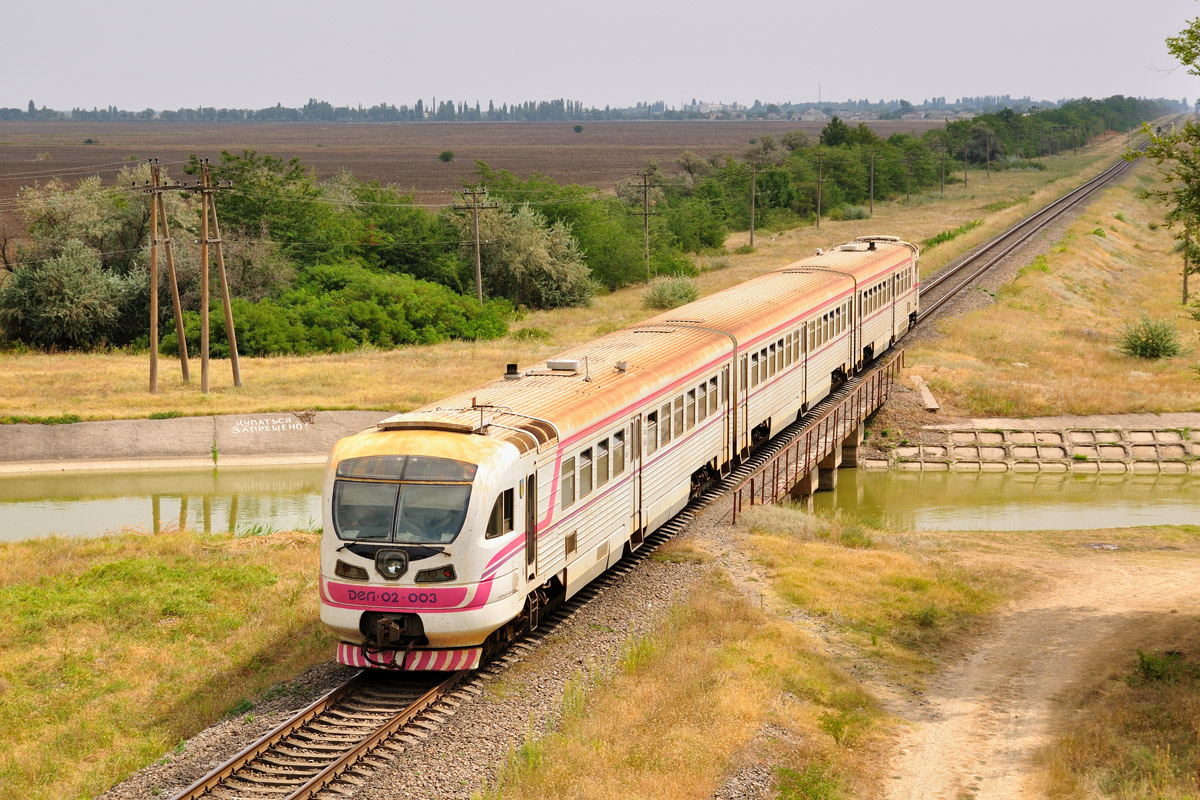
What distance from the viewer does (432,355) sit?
4934cm

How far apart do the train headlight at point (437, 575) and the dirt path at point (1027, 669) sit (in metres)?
5.21

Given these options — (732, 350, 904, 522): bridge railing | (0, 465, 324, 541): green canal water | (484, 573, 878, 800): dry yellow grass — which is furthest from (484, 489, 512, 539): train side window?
(0, 465, 324, 541): green canal water

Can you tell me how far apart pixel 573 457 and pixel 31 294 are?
1805 inches

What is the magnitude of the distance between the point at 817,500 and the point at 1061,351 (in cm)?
1824

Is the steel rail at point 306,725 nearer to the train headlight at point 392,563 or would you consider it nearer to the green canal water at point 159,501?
the train headlight at point 392,563

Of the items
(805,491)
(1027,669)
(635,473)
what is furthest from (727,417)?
(1027,669)

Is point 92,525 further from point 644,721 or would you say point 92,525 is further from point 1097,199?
point 1097,199

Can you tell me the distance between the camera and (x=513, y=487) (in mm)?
14180

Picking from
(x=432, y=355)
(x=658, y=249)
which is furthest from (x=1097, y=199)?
(x=432, y=355)

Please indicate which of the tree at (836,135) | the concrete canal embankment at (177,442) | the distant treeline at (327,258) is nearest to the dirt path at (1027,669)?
the concrete canal embankment at (177,442)

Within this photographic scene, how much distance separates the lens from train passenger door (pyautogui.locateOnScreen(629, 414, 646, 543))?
18.3 metres

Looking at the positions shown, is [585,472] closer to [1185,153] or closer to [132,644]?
[132,644]

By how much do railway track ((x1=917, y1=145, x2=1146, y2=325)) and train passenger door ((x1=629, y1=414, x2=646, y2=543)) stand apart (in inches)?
1262

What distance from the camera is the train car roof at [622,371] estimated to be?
599 inches
